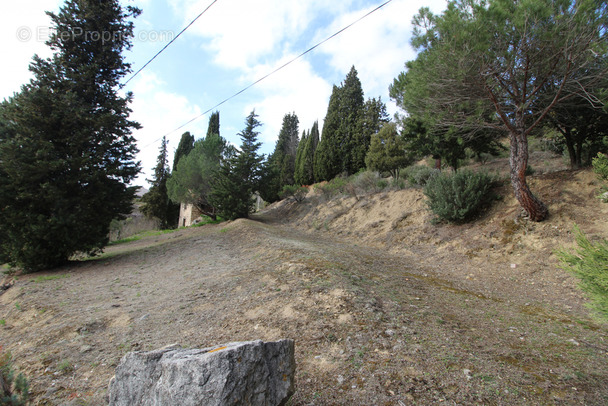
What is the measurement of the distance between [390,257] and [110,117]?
8472mm

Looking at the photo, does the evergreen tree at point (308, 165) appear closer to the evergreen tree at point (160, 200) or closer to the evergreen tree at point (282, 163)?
the evergreen tree at point (282, 163)

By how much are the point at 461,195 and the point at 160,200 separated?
25.2 m

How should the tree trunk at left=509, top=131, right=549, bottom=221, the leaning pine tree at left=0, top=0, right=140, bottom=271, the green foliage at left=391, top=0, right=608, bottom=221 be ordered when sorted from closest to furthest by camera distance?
the green foliage at left=391, top=0, right=608, bottom=221, the tree trunk at left=509, top=131, right=549, bottom=221, the leaning pine tree at left=0, top=0, right=140, bottom=271

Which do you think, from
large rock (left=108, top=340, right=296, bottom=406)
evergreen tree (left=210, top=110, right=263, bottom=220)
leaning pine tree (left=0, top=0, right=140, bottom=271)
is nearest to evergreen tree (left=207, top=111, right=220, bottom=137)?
evergreen tree (left=210, top=110, right=263, bottom=220)

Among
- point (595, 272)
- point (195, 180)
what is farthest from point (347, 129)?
point (595, 272)

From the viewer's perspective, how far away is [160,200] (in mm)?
25844

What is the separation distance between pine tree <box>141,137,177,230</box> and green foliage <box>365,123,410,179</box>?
1884 centimetres

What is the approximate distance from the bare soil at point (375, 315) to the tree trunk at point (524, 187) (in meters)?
0.25

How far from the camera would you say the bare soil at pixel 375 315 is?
1956 millimetres

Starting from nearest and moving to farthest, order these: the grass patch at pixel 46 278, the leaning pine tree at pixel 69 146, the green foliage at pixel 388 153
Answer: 1. the grass patch at pixel 46 278
2. the leaning pine tree at pixel 69 146
3. the green foliage at pixel 388 153

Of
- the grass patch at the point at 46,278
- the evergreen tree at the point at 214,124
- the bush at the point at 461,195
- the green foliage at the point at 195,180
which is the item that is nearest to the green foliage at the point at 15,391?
the grass patch at the point at 46,278

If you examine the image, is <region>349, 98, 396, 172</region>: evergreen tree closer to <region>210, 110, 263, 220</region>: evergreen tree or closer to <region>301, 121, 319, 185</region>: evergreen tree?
<region>301, 121, 319, 185</region>: evergreen tree

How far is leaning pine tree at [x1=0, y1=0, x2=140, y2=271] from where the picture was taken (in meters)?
7.09

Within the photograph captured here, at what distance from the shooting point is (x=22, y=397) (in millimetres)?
1967
